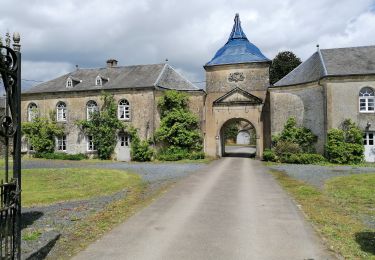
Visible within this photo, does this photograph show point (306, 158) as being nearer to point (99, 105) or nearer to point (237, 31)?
point (237, 31)

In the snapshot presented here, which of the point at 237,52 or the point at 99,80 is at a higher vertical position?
the point at 237,52

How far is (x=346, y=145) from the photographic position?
76.8ft

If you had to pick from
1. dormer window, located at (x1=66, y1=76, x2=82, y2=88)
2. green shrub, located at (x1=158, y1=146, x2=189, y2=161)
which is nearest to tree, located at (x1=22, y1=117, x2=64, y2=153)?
dormer window, located at (x1=66, y1=76, x2=82, y2=88)

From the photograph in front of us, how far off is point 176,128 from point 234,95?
20.6 ft

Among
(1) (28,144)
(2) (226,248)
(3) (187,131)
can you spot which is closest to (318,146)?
(3) (187,131)

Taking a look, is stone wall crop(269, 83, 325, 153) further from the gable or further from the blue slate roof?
the blue slate roof

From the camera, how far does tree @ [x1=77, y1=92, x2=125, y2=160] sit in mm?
29219

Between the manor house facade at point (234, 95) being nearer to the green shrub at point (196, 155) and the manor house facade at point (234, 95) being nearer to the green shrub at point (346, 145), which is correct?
the green shrub at point (346, 145)

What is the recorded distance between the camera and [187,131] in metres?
28.2

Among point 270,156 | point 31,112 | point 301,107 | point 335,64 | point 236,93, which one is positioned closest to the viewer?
point 335,64

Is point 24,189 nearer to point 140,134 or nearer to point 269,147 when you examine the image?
point 140,134

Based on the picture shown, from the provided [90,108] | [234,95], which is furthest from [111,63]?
[234,95]

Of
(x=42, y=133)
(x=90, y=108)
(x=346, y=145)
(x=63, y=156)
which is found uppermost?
(x=90, y=108)

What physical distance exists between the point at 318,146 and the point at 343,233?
19.3 m
